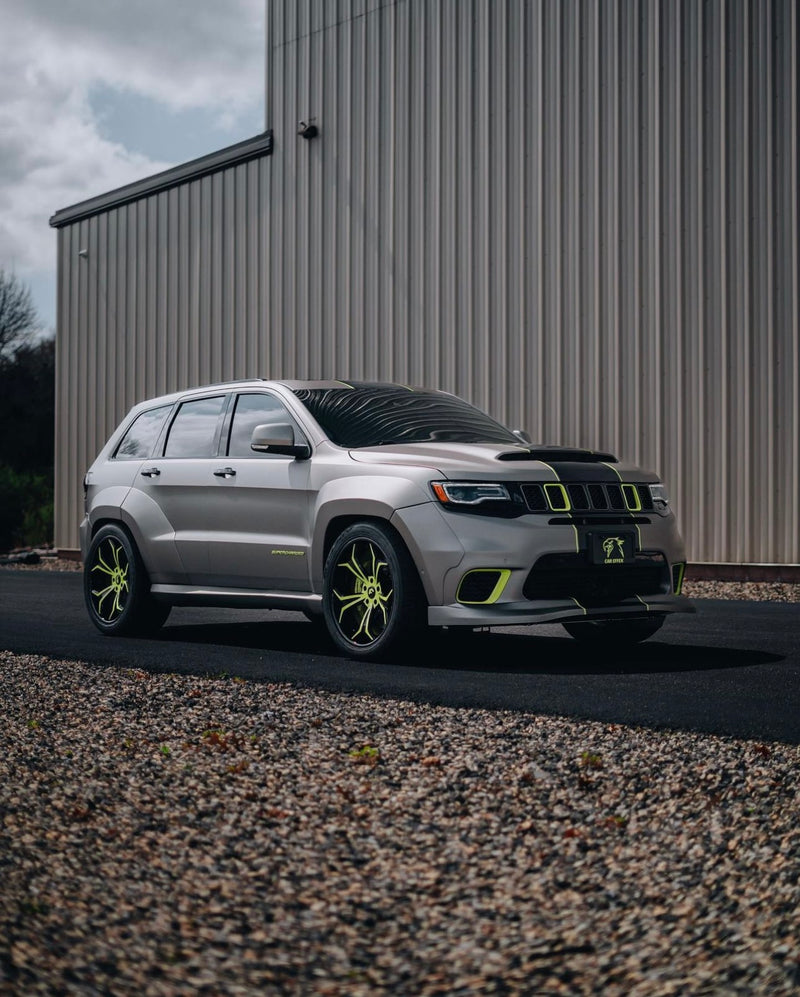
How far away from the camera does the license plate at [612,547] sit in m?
7.38

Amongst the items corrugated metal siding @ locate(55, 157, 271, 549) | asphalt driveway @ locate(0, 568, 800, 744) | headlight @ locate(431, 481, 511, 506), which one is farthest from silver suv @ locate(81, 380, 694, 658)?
corrugated metal siding @ locate(55, 157, 271, 549)

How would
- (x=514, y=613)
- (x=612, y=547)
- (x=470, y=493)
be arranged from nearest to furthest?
(x=514, y=613), (x=470, y=493), (x=612, y=547)

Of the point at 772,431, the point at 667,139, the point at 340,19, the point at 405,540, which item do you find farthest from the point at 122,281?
the point at 405,540

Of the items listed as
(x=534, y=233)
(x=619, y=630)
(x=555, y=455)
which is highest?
(x=534, y=233)

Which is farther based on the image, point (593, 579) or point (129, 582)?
point (129, 582)

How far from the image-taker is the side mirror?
7.91 meters

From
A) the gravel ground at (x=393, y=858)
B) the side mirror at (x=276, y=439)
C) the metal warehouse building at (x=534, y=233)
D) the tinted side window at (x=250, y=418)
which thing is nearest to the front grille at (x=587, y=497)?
the side mirror at (x=276, y=439)

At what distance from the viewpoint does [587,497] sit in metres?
7.52

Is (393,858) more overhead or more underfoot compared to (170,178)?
more underfoot

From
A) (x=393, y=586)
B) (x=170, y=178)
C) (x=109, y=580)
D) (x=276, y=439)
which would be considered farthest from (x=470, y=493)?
(x=170, y=178)

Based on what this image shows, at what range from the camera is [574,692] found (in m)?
6.40

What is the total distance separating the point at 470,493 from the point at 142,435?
341cm

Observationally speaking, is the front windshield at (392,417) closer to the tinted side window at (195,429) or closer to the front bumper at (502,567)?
the tinted side window at (195,429)

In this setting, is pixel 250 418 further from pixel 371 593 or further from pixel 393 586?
pixel 393 586
